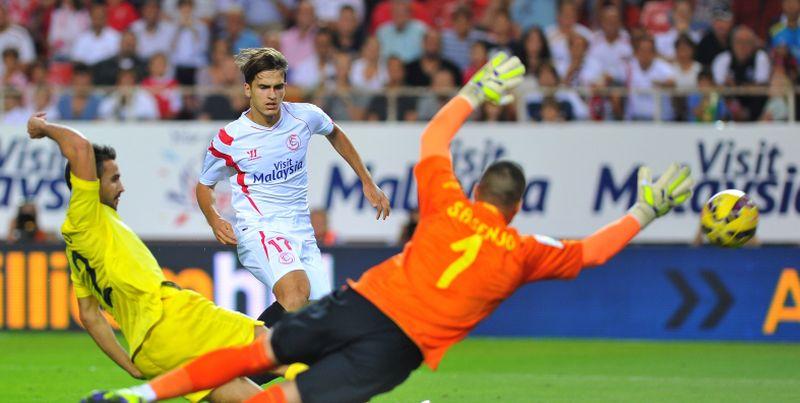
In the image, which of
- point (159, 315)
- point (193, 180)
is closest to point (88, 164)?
point (159, 315)

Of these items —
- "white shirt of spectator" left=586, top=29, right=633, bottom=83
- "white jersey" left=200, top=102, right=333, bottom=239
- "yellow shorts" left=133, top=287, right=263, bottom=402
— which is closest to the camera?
"yellow shorts" left=133, top=287, right=263, bottom=402

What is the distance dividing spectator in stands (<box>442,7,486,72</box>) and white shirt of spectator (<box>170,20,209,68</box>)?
10.4 ft

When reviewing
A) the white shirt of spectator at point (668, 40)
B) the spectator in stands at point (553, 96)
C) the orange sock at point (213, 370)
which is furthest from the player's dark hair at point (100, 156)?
the white shirt of spectator at point (668, 40)

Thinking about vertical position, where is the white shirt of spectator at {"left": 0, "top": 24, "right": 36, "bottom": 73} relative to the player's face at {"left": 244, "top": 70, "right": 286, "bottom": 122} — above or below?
below

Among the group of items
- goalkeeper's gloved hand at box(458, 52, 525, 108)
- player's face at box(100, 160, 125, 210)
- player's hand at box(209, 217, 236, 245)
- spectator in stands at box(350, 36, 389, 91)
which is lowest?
player's hand at box(209, 217, 236, 245)

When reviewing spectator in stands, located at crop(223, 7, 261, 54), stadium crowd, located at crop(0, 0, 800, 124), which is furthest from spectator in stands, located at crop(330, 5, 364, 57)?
spectator in stands, located at crop(223, 7, 261, 54)

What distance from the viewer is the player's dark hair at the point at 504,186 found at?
6.46 metres

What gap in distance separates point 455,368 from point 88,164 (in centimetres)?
584

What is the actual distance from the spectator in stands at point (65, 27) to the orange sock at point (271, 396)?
12.8 meters

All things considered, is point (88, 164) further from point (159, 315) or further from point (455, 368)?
point (455, 368)

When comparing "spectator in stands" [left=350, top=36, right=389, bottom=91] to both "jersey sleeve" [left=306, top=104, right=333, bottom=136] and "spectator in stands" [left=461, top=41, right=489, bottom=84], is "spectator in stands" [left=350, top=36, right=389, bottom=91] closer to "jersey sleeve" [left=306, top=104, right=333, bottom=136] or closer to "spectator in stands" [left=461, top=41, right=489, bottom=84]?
"spectator in stands" [left=461, top=41, right=489, bottom=84]

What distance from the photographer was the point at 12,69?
17.6 metres

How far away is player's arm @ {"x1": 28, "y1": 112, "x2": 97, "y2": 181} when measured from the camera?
6855 mm

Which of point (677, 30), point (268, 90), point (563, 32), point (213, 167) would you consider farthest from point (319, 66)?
point (268, 90)
